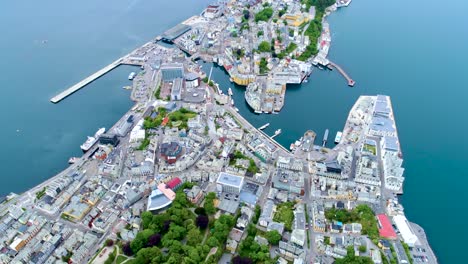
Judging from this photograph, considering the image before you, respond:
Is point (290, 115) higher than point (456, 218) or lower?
higher

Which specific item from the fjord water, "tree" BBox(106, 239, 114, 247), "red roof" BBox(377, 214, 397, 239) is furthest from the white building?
→ the fjord water

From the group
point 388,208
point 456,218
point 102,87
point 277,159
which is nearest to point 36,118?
point 102,87

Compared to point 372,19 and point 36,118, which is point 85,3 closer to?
point 36,118

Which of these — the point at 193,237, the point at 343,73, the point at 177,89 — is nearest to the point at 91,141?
the point at 177,89

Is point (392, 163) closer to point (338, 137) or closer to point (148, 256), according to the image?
point (338, 137)

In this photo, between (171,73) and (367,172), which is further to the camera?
(171,73)

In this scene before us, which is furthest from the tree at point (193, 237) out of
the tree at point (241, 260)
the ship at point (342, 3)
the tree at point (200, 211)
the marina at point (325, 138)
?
the ship at point (342, 3)
